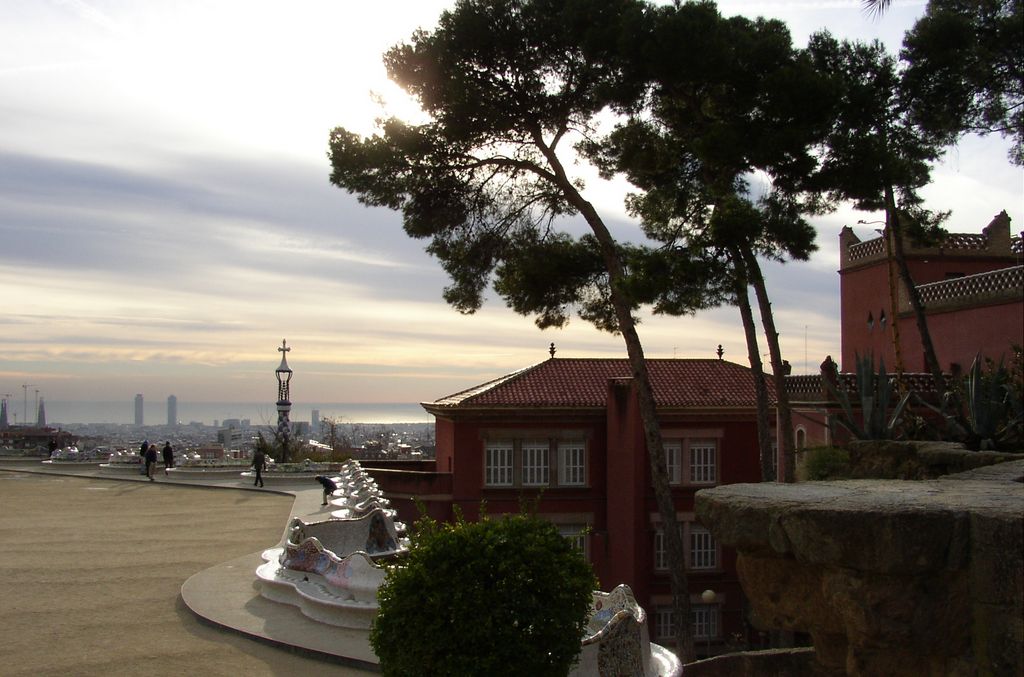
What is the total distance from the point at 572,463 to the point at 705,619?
500 cm

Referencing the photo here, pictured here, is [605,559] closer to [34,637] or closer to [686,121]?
[686,121]

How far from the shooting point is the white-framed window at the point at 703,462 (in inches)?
934

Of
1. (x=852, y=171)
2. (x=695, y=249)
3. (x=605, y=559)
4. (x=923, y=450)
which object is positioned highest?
(x=852, y=171)

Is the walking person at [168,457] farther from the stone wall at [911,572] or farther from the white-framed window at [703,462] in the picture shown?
the stone wall at [911,572]

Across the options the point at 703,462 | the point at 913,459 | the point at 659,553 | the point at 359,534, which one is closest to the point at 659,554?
the point at 659,553

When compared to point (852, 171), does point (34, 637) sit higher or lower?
lower

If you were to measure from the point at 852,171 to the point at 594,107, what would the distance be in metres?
4.53

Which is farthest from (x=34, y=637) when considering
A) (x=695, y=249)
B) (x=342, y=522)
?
(x=695, y=249)

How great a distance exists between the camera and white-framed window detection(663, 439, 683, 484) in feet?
77.5

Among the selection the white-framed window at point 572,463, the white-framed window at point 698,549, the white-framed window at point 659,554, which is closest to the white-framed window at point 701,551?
the white-framed window at point 698,549

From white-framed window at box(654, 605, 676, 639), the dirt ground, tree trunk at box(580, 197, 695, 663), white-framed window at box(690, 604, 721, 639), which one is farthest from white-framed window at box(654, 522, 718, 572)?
the dirt ground

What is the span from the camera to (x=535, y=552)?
5918mm

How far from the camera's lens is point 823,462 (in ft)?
45.3

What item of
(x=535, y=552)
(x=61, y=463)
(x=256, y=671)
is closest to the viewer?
(x=535, y=552)
